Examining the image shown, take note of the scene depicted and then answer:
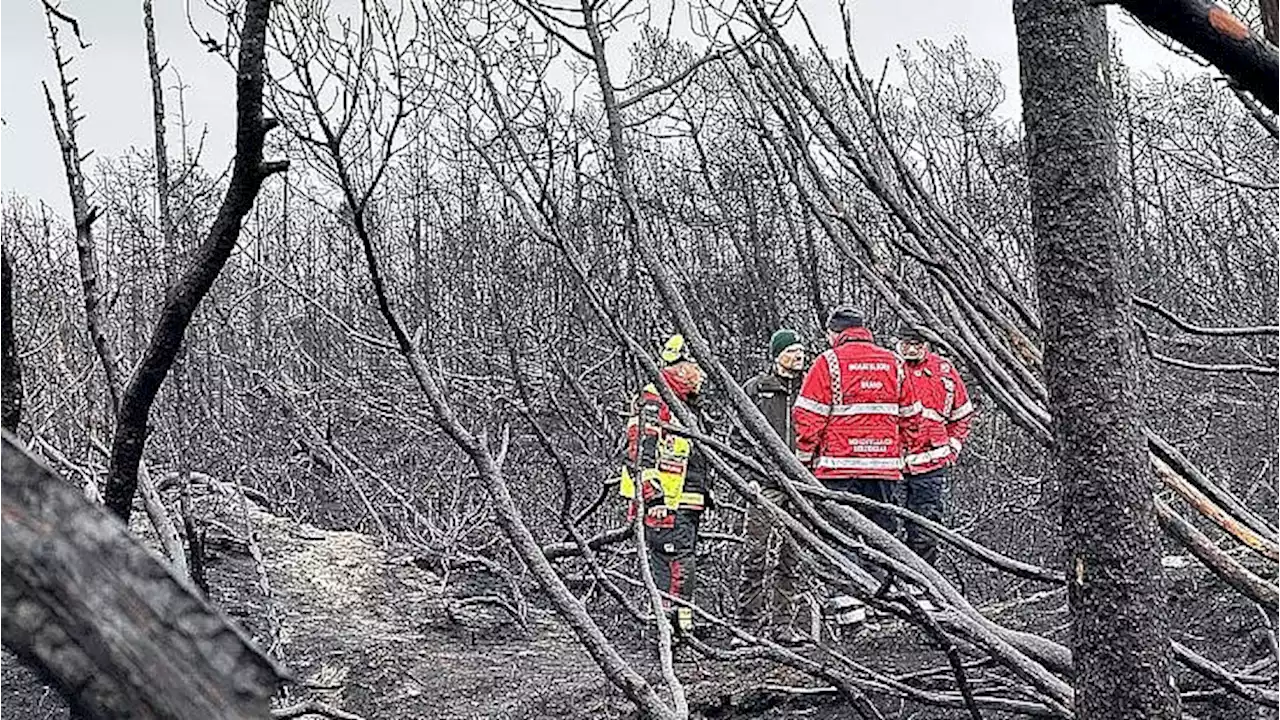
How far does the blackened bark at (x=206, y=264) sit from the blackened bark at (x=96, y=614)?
158cm

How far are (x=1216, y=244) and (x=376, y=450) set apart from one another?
329 inches

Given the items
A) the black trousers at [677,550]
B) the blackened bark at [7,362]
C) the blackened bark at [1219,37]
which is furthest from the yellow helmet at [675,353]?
the blackened bark at [1219,37]

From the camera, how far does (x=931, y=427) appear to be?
8773mm

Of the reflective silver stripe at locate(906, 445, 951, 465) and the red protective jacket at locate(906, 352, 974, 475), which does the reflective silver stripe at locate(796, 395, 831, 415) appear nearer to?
the red protective jacket at locate(906, 352, 974, 475)

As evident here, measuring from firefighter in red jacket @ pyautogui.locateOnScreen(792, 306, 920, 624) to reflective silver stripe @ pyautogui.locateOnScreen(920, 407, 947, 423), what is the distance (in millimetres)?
141

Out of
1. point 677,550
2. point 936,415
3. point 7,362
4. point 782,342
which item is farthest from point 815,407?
point 7,362

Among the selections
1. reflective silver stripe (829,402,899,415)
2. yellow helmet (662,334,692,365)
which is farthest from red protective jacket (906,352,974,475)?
yellow helmet (662,334,692,365)

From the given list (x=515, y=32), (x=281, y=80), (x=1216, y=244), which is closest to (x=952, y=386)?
(x=515, y=32)

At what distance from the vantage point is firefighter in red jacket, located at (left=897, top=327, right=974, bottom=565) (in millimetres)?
8609

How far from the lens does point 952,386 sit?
8758 millimetres

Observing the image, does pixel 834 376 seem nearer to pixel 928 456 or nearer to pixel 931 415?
pixel 931 415

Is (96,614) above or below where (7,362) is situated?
below

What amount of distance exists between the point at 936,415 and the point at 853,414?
688mm

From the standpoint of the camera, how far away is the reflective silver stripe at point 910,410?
28.0 feet
